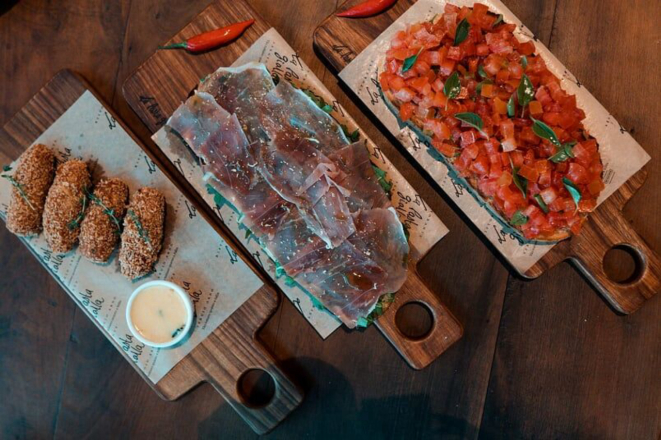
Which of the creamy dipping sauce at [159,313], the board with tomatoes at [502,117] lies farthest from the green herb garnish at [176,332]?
the board with tomatoes at [502,117]

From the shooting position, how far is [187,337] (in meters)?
3.60

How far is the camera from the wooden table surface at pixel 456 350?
379cm

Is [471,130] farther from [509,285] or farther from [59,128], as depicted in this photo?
[59,128]

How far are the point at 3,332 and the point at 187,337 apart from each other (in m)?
1.66

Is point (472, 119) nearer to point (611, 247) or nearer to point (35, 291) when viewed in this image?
point (611, 247)

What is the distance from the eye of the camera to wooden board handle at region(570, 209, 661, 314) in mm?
3617

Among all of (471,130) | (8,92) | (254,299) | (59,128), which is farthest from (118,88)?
(471,130)

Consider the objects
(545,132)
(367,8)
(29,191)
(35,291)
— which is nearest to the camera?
(545,132)

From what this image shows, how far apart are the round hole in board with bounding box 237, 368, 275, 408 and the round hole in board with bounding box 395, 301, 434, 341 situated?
1.16 meters

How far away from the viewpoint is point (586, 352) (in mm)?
3811

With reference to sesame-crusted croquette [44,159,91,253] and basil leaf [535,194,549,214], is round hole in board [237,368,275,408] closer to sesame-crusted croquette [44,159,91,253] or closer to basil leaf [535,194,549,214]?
sesame-crusted croquette [44,159,91,253]

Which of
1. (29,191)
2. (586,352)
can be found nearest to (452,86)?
(586,352)

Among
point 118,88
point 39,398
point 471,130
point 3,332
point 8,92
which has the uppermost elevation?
point 8,92

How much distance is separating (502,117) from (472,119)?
27cm
